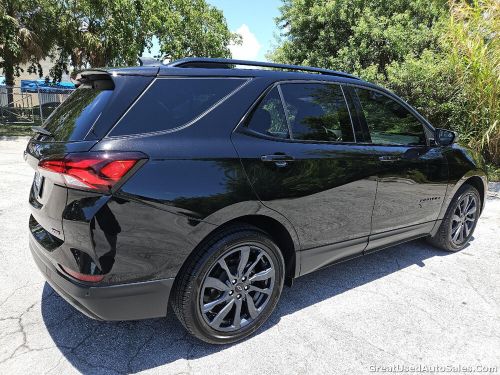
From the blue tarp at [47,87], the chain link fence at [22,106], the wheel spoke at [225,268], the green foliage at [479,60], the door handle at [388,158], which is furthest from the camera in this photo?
the blue tarp at [47,87]

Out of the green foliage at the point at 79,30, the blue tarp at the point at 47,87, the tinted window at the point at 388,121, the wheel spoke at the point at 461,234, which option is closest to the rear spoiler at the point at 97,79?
the tinted window at the point at 388,121

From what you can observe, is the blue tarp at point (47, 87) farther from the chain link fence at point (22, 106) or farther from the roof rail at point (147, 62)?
the roof rail at point (147, 62)

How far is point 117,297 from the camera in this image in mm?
2137

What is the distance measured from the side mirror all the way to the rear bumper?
2997mm

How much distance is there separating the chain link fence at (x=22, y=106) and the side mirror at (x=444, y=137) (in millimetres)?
17150

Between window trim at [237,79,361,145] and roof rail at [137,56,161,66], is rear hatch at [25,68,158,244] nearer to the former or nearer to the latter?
roof rail at [137,56,161,66]

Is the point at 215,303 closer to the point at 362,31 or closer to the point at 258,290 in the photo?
the point at 258,290

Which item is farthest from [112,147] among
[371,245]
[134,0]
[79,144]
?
[134,0]

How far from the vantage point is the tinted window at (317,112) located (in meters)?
2.83

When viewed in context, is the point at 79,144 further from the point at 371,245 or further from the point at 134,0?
the point at 134,0

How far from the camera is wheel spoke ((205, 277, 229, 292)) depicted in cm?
241

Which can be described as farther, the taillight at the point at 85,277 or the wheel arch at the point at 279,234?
the wheel arch at the point at 279,234

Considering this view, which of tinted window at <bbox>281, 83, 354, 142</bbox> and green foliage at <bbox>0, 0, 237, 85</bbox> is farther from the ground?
green foliage at <bbox>0, 0, 237, 85</bbox>

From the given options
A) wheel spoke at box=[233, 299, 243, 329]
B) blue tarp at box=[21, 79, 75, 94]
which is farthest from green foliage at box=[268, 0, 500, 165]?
blue tarp at box=[21, 79, 75, 94]
